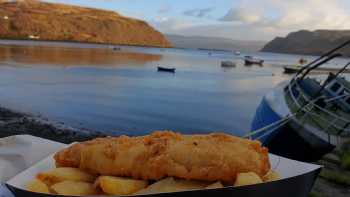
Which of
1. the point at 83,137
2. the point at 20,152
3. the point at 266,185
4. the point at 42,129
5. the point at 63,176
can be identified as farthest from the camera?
the point at 42,129

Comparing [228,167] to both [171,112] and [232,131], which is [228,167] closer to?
[232,131]

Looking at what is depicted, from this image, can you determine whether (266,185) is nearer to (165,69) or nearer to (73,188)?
(73,188)

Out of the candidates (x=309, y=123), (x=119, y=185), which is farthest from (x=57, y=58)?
(x=119, y=185)

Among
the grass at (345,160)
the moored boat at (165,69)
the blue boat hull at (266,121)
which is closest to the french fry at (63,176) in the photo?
the blue boat hull at (266,121)

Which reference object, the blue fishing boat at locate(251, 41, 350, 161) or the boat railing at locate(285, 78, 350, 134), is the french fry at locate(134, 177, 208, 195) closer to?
the blue fishing boat at locate(251, 41, 350, 161)

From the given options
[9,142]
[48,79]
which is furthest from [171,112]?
[9,142]

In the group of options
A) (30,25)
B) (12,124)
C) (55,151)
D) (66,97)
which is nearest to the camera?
(55,151)
